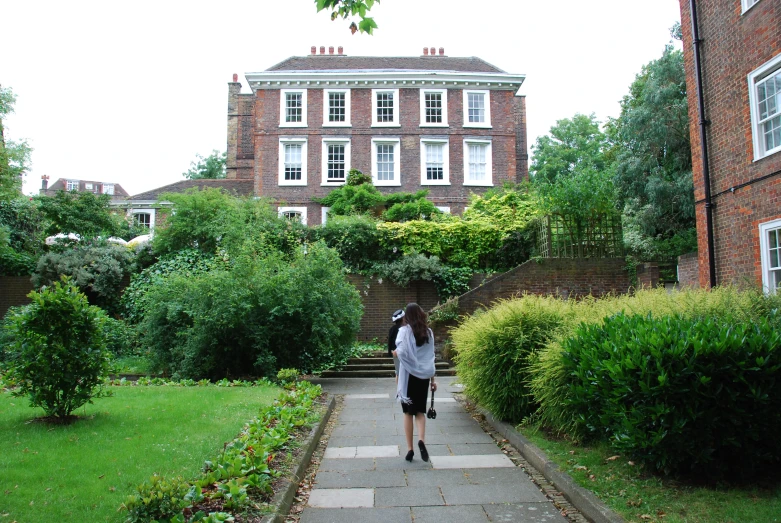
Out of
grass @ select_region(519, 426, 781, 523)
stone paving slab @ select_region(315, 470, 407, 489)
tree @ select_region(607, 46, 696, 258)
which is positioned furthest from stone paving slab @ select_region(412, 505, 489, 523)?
tree @ select_region(607, 46, 696, 258)

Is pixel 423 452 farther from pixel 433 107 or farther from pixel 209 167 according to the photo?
pixel 209 167

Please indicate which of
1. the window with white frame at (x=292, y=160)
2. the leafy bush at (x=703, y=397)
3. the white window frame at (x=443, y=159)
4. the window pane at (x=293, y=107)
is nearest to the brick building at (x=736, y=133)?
the leafy bush at (x=703, y=397)

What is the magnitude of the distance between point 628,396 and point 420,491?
2031mm

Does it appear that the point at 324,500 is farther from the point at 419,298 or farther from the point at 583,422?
the point at 419,298

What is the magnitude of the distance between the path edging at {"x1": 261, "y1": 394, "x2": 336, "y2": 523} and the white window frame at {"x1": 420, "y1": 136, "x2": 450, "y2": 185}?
2225 centimetres

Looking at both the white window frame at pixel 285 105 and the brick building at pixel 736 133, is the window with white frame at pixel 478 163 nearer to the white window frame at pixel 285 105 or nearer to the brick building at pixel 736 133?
the white window frame at pixel 285 105

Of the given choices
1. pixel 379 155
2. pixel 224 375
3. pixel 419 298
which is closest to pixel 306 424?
pixel 224 375

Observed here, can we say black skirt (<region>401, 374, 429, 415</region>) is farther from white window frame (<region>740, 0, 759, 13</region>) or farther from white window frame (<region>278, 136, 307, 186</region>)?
white window frame (<region>278, 136, 307, 186</region>)

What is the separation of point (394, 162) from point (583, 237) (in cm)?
1365

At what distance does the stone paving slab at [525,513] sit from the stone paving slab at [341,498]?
104 cm

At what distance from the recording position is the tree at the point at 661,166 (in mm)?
21641

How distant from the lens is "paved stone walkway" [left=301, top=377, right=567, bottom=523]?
473 cm

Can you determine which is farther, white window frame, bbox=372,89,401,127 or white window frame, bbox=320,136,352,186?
white window frame, bbox=372,89,401,127

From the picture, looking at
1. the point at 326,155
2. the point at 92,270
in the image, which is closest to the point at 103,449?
the point at 92,270
